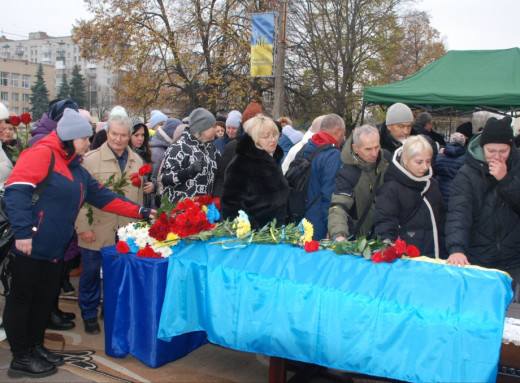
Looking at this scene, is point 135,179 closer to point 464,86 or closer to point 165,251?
point 165,251

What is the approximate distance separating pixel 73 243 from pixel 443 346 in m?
3.82

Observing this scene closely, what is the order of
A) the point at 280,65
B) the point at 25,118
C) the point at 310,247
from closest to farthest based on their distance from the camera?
the point at 310,247
the point at 25,118
the point at 280,65

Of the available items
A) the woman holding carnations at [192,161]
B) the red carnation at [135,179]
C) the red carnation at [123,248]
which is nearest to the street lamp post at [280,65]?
the woman holding carnations at [192,161]

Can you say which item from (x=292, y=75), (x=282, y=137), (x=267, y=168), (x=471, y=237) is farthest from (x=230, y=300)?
(x=292, y=75)

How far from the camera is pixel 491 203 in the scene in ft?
10.2

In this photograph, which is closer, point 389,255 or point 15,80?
point 389,255

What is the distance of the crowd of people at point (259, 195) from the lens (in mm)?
3107

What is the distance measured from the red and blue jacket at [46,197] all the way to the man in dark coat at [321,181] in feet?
6.11

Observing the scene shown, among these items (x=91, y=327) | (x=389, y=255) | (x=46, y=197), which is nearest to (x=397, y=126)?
(x=389, y=255)

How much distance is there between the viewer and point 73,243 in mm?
4895

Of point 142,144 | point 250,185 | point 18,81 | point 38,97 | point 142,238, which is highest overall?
point 18,81

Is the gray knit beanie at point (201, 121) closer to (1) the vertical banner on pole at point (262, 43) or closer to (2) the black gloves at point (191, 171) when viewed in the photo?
(2) the black gloves at point (191, 171)

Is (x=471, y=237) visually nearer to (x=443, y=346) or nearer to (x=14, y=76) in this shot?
(x=443, y=346)

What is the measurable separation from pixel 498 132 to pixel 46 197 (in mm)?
3066
